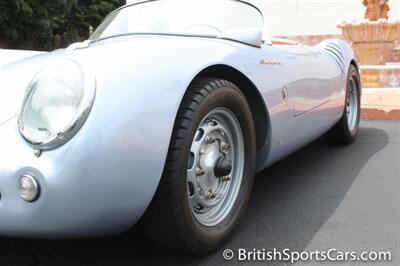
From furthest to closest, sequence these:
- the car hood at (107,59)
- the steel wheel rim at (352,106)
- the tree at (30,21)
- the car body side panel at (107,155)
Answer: the tree at (30,21)
the steel wheel rim at (352,106)
the car hood at (107,59)
the car body side panel at (107,155)

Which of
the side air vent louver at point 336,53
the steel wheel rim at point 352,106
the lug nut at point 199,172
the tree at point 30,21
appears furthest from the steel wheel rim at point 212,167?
the tree at point 30,21

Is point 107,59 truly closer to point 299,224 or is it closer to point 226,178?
point 226,178

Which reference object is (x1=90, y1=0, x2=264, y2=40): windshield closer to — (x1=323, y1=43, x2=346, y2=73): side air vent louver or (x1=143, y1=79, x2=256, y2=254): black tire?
(x1=143, y1=79, x2=256, y2=254): black tire

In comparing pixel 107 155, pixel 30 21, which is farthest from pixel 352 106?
pixel 30 21

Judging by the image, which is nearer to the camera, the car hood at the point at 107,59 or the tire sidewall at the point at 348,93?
the car hood at the point at 107,59

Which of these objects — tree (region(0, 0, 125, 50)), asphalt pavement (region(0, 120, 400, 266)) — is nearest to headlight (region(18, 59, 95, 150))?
asphalt pavement (region(0, 120, 400, 266))

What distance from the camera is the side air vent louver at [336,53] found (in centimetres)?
371

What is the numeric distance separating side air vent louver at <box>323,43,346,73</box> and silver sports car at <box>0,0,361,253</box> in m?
1.15

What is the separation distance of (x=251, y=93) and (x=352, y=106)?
2256 millimetres

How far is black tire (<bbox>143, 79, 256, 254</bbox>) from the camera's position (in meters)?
1.82

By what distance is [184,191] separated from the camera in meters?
1.87

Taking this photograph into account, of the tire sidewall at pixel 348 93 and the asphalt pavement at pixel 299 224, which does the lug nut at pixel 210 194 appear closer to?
the asphalt pavement at pixel 299 224

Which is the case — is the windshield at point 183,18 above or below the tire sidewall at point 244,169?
above

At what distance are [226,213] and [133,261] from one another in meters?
0.47
